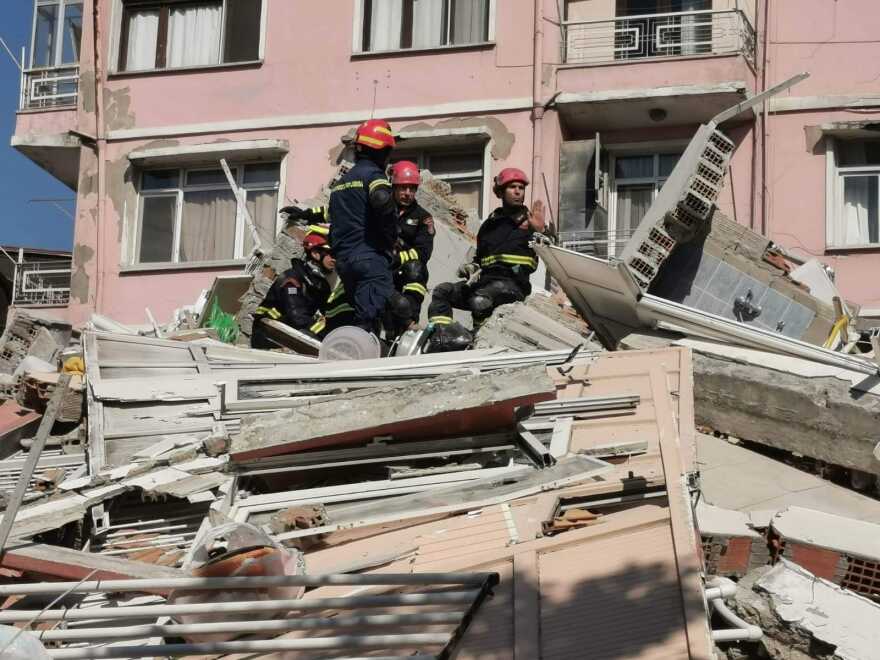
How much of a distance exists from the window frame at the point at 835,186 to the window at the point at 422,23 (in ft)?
15.1

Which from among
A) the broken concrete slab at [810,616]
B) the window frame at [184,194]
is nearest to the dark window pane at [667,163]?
the window frame at [184,194]

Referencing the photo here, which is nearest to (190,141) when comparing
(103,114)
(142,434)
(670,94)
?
(103,114)

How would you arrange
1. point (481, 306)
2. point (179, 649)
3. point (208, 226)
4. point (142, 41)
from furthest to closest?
1. point (142, 41)
2. point (208, 226)
3. point (481, 306)
4. point (179, 649)

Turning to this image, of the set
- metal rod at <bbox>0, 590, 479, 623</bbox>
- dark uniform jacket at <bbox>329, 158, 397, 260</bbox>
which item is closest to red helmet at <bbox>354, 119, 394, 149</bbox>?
dark uniform jacket at <bbox>329, 158, 397, 260</bbox>

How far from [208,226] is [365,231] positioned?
8.37 metres

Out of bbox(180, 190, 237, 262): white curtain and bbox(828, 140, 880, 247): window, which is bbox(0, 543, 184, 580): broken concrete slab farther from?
bbox(180, 190, 237, 262): white curtain

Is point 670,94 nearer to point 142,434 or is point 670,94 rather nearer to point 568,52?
point 568,52

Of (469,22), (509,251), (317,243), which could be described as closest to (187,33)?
(469,22)

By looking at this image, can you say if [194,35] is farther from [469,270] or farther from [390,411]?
[390,411]

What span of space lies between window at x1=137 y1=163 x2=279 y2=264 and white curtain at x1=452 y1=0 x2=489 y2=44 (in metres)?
3.06

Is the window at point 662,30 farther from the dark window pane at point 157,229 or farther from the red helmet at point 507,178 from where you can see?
the dark window pane at point 157,229

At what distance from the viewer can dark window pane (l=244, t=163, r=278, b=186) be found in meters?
17.5

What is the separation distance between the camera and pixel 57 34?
62.2ft

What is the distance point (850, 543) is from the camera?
19.9 ft
